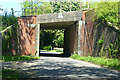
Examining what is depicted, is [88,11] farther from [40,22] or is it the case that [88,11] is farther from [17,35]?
[17,35]

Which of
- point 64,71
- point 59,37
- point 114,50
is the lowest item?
point 59,37

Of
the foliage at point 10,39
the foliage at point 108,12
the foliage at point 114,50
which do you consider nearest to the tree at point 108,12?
the foliage at point 108,12

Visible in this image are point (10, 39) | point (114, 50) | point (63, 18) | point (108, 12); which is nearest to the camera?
point (114, 50)

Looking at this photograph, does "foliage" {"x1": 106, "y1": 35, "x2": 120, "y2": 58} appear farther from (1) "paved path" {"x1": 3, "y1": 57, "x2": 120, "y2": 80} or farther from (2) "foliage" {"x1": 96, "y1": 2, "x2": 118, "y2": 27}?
(1) "paved path" {"x1": 3, "y1": 57, "x2": 120, "y2": 80}

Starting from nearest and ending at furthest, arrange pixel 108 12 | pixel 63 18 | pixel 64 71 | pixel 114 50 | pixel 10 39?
1. pixel 64 71
2. pixel 114 50
3. pixel 108 12
4. pixel 63 18
5. pixel 10 39

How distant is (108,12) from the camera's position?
44.1 feet

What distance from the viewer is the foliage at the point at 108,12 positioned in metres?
12.7

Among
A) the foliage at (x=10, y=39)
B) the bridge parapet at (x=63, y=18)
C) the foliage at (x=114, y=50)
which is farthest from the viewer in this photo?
the foliage at (x=10, y=39)

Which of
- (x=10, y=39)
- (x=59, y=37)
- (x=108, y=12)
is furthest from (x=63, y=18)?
(x=59, y=37)

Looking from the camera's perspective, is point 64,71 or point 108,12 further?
point 108,12

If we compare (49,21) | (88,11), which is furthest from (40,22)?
(88,11)

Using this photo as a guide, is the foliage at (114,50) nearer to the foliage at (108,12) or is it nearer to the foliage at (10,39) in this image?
the foliage at (108,12)

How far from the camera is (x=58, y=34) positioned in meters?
45.1

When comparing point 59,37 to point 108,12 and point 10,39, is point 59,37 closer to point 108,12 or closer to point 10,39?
point 10,39
